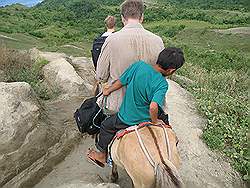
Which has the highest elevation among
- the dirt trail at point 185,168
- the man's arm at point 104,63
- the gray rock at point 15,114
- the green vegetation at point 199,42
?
the man's arm at point 104,63

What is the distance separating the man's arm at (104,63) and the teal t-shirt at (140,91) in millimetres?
245

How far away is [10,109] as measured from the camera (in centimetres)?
583

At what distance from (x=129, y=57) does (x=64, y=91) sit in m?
5.03

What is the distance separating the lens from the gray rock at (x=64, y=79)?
8.85 metres

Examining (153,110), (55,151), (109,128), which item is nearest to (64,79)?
(55,151)

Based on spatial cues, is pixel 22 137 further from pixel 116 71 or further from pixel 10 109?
pixel 116 71

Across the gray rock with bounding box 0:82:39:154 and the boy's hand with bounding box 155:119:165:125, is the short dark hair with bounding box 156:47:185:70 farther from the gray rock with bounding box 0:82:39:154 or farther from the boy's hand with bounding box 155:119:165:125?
the gray rock with bounding box 0:82:39:154

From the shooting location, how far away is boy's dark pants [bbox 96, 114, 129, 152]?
4.32m

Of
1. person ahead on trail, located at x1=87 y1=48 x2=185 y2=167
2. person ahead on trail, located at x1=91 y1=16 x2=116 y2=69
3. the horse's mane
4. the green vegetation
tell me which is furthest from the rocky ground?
person ahead on trail, located at x1=91 y1=16 x2=116 y2=69

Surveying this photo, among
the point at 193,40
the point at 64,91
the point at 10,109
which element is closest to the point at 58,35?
the point at 193,40

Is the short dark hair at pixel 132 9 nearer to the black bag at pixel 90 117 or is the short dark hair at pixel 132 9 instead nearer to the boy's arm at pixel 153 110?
the boy's arm at pixel 153 110

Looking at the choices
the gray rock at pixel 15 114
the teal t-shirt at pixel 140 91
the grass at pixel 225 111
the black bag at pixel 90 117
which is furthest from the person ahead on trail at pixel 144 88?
the grass at pixel 225 111

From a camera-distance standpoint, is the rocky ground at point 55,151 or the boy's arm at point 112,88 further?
the rocky ground at point 55,151

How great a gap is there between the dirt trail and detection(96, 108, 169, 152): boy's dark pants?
0.58 metres
